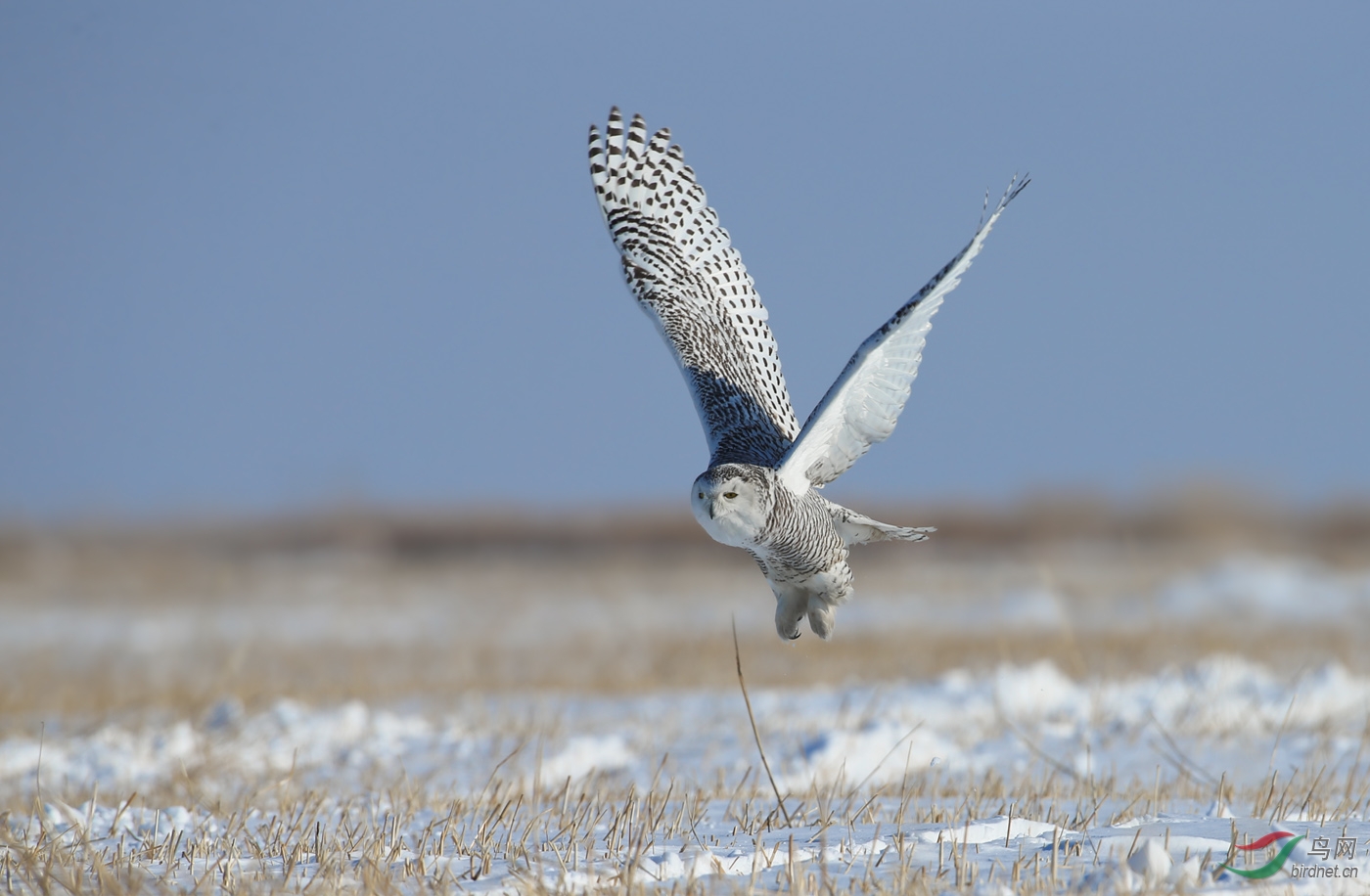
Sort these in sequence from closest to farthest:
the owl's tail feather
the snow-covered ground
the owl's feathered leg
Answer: the snow-covered ground, the owl's feathered leg, the owl's tail feather

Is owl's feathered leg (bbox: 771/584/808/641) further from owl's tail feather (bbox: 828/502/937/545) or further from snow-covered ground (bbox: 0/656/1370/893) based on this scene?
snow-covered ground (bbox: 0/656/1370/893)

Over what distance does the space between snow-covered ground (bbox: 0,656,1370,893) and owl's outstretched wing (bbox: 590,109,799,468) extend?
1.43m

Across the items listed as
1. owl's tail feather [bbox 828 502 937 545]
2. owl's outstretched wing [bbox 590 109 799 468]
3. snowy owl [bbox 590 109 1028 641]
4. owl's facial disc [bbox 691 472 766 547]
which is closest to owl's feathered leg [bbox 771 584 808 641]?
snowy owl [bbox 590 109 1028 641]

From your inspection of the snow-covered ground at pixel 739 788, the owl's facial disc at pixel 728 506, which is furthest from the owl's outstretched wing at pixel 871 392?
the snow-covered ground at pixel 739 788

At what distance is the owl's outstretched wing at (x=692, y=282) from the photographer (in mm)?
4938

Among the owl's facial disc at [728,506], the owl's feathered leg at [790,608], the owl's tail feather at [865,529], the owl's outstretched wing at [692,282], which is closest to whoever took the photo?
the owl's facial disc at [728,506]

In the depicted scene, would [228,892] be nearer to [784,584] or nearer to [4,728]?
[784,584]

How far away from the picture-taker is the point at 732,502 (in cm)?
381

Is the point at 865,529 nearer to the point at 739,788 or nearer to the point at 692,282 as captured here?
the point at 739,788

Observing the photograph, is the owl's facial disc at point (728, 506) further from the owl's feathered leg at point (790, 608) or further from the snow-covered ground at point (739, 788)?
the snow-covered ground at point (739, 788)

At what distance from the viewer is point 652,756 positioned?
19.2 ft

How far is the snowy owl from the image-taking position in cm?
389

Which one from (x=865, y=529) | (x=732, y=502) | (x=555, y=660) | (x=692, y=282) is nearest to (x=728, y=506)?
(x=732, y=502)

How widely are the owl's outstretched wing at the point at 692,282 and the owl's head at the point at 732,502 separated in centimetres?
86
